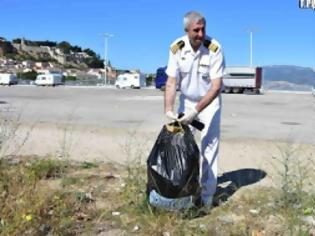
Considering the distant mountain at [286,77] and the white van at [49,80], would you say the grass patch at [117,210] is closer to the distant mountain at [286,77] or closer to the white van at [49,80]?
the distant mountain at [286,77]

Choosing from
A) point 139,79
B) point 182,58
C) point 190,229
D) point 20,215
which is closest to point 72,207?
point 20,215

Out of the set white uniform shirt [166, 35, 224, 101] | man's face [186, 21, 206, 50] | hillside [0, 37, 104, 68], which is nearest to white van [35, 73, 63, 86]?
hillside [0, 37, 104, 68]

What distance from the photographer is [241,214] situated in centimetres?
522

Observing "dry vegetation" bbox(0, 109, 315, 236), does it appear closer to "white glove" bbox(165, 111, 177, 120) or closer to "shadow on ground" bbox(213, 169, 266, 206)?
"shadow on ground" bbox(213, 169, 266, 206)

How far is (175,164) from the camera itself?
5.04 metres

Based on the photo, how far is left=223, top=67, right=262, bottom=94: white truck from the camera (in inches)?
2286

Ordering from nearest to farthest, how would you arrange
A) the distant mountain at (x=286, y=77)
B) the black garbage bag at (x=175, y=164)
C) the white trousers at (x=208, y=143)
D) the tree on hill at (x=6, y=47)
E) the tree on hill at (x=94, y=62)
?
the black garbage bag at (x=175, y=164)
the white trousers at (x=208, y=143)
the distant mountain at (x=286, y=77)
the tree on hill at (x=94, y=62)
the tree on hill at (x=6, y=47)

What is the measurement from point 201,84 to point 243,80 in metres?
54.3

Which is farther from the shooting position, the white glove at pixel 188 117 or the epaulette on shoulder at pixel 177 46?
the epaulette on shoulder at pixel 177 46

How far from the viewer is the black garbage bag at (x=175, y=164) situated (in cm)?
501

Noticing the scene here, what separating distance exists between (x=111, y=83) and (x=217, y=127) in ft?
277

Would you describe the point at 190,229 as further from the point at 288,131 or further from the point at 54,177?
the point at 288,131

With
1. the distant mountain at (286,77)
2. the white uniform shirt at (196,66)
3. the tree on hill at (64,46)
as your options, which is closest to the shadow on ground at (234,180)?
the white uniform shirt at (196,66)

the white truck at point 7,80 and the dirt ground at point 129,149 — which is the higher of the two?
the white truck at point 7,80
